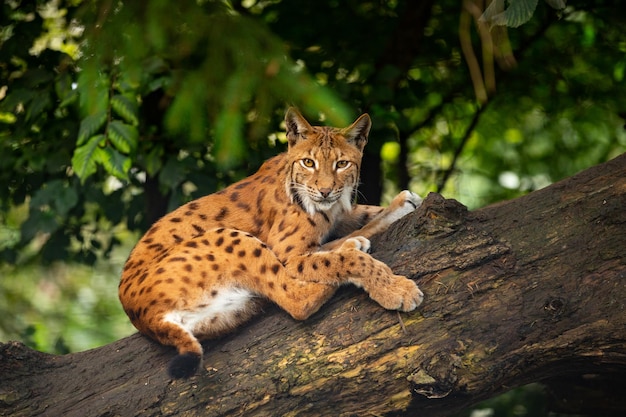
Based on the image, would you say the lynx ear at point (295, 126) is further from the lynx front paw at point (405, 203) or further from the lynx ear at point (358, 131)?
the lynx front paw at point (405, 203)

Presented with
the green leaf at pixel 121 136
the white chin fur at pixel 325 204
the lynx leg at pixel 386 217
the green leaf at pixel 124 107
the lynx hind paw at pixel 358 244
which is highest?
the green leaf at pixel 124 107

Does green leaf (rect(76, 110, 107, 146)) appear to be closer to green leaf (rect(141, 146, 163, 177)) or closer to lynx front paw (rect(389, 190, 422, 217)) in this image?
green leaf (rect(141, 146, 163, 177))

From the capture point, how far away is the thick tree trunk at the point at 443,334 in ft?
12.9

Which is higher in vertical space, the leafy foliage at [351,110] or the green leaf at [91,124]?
the green leaf at [91,124]

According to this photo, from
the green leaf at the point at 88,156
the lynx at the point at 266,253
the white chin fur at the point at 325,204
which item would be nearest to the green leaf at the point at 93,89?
the green leaf at the point at 88,156

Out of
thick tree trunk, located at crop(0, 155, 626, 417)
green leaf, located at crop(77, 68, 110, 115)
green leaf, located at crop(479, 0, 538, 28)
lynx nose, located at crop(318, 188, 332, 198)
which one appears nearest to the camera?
green leaf, located at crop(479, 0, 538, 28)

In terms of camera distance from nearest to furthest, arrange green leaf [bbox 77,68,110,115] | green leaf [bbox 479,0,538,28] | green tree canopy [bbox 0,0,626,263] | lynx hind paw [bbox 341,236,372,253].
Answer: green leaf [bbox 479,0,538,28]
green leaf [bbox 77,68,110,115]
lynx hind paw [bbox 341,236,372,253]
green tree canopy [bbox 0,0,626,263]

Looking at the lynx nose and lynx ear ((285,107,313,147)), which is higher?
lynx ear ((285,107,313,147))

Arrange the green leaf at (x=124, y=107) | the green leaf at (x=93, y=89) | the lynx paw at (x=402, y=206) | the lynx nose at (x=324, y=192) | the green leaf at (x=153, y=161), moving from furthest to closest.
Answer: the green leaf at (x=153, y=161) → the green leaf at (x=124, y=107) → the lynx paw at (x=402, y=206) → the lynx nose at (x=324, y=192) → the green leaf at (x=93, y=89)

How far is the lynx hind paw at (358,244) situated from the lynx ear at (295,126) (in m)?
0.69

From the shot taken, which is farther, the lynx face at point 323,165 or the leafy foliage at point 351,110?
the leafy foliage at point 351,110

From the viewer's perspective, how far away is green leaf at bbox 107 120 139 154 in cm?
502

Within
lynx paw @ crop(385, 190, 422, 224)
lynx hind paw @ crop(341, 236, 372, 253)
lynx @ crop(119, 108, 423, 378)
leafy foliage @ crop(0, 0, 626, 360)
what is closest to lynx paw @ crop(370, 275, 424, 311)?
lynx @ crop(119, 108, 423, 378)

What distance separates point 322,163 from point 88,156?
1440 mm
